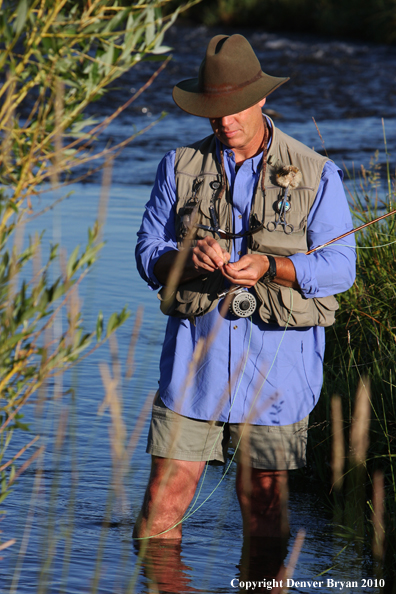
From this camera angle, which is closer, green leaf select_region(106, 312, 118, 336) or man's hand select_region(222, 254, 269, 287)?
green leaf select_region(106, 312, 118, 336)

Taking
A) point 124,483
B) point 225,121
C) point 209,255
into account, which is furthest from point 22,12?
point 124,483

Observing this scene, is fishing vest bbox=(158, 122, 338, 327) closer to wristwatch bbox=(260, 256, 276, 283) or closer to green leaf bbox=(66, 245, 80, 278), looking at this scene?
wristwatch bbox=(260, 256, 276, 283)

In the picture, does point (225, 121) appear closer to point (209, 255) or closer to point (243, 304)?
point (209, 255)

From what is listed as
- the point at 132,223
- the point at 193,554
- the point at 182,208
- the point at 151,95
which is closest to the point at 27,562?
the point at 193,554

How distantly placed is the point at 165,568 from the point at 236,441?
0.73 metres

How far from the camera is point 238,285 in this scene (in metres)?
3.16

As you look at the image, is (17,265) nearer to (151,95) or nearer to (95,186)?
(95,186)

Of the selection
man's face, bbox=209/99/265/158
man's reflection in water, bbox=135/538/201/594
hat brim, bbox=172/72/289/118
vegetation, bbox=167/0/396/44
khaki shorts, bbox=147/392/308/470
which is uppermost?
vegetation, bbox=167/0/396/44

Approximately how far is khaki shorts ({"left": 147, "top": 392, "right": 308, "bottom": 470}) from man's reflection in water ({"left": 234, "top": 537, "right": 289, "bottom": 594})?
49cm

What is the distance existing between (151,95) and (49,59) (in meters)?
15.7

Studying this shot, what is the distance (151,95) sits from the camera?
17.5m

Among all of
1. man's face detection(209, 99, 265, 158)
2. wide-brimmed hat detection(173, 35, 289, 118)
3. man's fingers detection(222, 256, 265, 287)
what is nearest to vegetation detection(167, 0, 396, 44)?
wide-brimmed hat detection(173, 35, 289, 118)

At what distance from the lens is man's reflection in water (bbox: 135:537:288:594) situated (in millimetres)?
3600

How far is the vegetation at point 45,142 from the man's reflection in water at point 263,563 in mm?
1721
